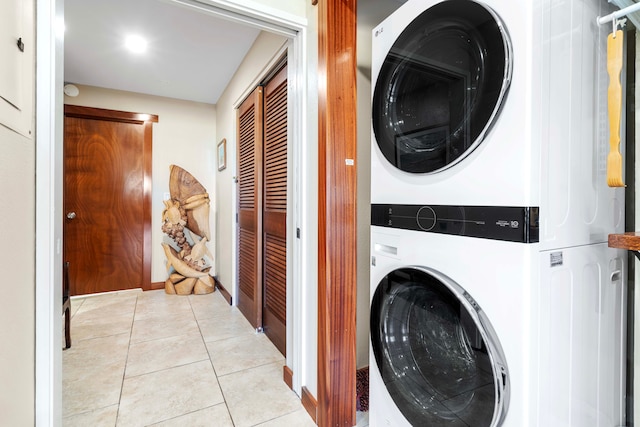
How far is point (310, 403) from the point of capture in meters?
1.50

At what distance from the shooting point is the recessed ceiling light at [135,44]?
2.37 meters

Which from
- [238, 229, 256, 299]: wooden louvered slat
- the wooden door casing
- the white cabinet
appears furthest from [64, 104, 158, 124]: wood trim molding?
the white cabinet

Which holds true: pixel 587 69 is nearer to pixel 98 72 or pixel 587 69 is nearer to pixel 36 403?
pixel 36 403

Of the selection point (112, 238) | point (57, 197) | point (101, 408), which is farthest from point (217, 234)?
point (57, 197)

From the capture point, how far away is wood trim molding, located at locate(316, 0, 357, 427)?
4.41 ft

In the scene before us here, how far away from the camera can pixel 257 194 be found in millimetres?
2490

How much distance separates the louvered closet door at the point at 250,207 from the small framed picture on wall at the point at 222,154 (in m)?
0.40

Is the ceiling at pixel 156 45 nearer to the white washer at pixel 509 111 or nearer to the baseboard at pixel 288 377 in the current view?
the white washer at pixel 509 111

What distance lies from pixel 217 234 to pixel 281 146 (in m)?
2.10

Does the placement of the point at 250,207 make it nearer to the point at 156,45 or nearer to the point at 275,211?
the point at 275,211

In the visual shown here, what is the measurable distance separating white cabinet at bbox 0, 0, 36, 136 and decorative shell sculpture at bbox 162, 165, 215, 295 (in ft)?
8.50

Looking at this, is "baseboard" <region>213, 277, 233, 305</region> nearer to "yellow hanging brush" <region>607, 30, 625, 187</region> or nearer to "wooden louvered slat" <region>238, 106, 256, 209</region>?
"wooden louvered slat" <region>238, 106, 256, 209</region>

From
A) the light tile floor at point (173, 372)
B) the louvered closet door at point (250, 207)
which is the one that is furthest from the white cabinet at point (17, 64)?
the louvered closet door at point (250, 207)

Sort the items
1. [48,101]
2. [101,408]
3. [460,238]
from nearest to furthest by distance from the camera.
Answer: [460,238] < [48,101] < [101,408]
